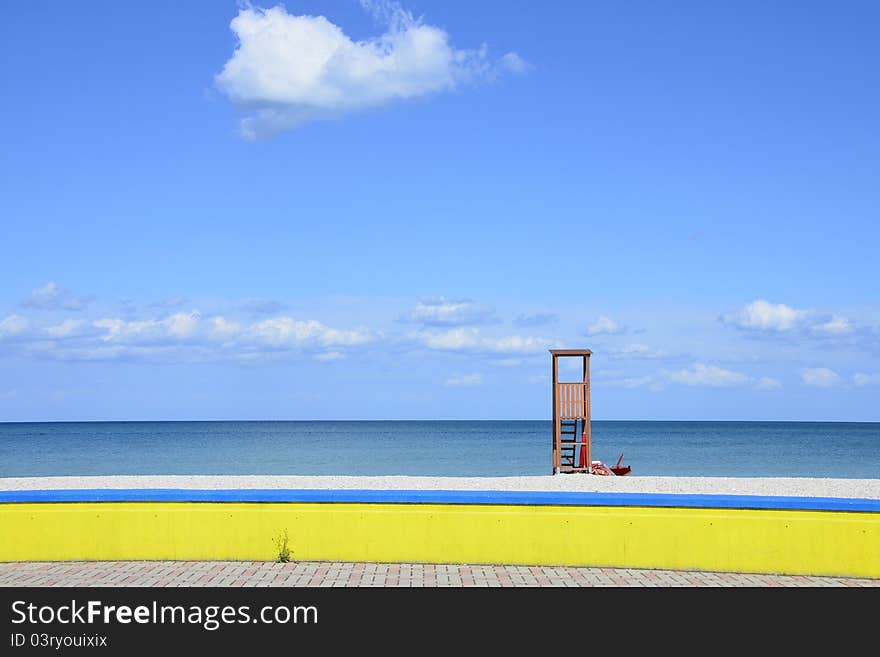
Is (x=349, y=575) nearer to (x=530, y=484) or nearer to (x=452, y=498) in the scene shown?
(x=452, y=498)

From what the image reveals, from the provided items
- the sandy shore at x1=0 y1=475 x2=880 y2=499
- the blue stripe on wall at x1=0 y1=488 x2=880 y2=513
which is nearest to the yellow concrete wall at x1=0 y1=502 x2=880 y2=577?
the blue stripe on wall at x1=0 y1=488 x2=880 y2=513

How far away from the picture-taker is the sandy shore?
22.2 m

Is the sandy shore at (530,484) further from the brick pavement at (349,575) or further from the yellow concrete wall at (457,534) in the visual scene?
the brick pavement at (349,575)

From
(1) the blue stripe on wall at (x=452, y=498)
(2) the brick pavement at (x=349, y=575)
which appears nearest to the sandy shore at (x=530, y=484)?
(1) the blue stripe on wall at (x=452, y=498)

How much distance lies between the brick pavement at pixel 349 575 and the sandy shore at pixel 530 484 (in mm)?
13065

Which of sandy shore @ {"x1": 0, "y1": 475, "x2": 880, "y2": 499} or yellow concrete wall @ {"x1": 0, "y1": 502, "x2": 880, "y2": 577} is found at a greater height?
yellow concrete wall @ {"x1": 0, "y1": 502, "x2": 880, "y2": 577}

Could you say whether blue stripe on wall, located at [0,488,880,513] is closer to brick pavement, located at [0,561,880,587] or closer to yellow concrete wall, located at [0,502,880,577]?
yellow concrete wall, located at [0,502,880,577]

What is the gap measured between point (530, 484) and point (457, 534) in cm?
1520

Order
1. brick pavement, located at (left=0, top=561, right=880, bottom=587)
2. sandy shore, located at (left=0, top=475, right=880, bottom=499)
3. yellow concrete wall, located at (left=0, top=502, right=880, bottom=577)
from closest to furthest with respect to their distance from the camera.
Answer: brick pavement, located at (left=0, top=561, right=880, bottom=587) → yellow concrete wall, located at (left=0, top=502, right=880, bottom=577) → sandy shore, located at (left=0, top=475, right=880, bottom=499)

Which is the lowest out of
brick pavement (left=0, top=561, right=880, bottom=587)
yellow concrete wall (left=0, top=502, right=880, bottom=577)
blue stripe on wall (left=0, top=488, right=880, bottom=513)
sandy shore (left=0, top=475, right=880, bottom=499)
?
sandy shore (left=0, top=475, right=880, bottom=499)

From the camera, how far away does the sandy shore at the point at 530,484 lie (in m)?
22.2

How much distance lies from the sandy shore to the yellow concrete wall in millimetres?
12867
